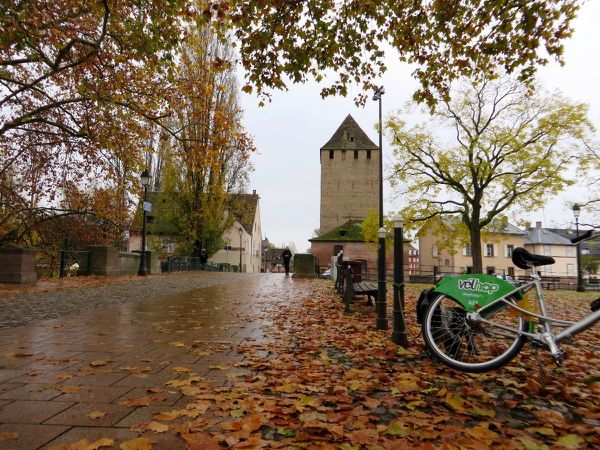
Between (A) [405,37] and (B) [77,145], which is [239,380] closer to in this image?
(A) [405,37]

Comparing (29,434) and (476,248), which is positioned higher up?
(476,248)

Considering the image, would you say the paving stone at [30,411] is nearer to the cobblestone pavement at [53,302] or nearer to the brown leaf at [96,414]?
the brown leaf at [96,414]

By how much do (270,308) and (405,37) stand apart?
234 inches

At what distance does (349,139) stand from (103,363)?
1853 inches

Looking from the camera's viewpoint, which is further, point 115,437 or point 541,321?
point 541,321

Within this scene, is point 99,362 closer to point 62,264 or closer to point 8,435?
→ point 8,435

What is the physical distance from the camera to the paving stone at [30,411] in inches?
91.4

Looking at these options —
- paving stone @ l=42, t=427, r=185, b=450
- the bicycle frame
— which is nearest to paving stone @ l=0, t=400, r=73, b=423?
paving stone @ l=42, t=427, r=185, b=450

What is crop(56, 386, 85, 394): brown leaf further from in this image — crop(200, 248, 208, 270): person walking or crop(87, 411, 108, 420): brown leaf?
crop(200, 248, 208, 270): person walking

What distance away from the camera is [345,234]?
→ 45062 mm

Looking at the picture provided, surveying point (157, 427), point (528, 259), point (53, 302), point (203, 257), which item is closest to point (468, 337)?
point (528, 259)

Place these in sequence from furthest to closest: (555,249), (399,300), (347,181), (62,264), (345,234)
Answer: (555,249)
(347,181)
(345,234)
(62,264)
(399,300)

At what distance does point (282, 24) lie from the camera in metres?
6.34

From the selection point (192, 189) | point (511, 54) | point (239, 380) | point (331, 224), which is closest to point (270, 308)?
point (239, 380)
